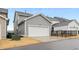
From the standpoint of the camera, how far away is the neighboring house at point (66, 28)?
31.9 feet

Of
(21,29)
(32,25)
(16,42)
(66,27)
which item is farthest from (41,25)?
(16,42)

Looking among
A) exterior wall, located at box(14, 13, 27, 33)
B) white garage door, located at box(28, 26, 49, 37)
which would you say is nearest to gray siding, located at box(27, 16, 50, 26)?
white garage door, located at box(28, 26, 49, 37)

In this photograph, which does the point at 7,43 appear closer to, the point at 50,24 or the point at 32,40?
the point at 32,40

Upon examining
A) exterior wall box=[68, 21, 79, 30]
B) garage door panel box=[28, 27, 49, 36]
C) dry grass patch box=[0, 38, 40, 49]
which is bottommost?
dry grass patch box=[0, 38, 40, 49]

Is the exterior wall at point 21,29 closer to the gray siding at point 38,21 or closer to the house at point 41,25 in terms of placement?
the house at point 41,25

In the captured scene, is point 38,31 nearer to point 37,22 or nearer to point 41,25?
point 41,25

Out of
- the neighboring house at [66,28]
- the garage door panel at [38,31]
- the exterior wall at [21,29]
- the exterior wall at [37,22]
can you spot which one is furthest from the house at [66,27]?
the exterior wall at [21,29]

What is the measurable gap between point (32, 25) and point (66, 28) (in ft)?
7.51

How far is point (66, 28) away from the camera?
10297 millimetres

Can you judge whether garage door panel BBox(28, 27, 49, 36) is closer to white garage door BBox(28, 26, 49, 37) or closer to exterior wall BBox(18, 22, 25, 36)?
white garage door BBox(28, 26, 49, 37)

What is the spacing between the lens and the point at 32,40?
10008mm

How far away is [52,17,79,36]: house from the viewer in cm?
969

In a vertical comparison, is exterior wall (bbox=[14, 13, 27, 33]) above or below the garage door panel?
above
